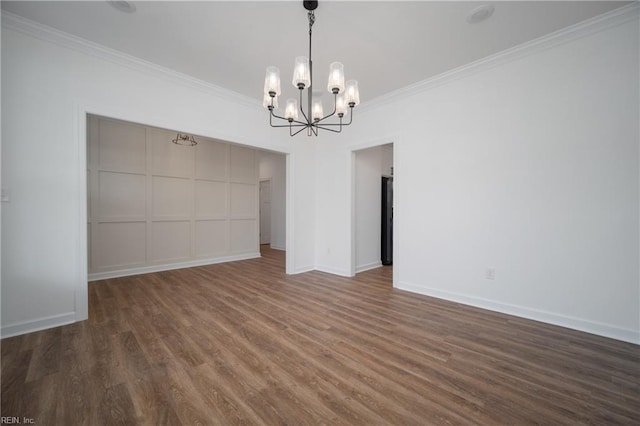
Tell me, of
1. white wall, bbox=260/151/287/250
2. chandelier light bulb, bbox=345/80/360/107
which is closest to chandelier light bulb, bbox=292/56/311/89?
chandelier light bulb, bbox=345/80/360/107

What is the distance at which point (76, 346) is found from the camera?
2236mm

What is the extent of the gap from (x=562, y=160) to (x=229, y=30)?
11.9 ft

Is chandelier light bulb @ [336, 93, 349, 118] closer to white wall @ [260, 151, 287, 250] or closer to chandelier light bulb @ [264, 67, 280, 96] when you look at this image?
chandelier light bulb @ [264, 67, 280, 96]

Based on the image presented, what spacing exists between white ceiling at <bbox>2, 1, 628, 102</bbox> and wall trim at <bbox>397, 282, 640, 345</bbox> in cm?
289

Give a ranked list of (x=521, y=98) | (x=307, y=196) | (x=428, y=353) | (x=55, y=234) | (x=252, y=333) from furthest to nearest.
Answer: (x=307, y=196)
(x=521, y=98)
(x=55, y=234)
(x=252, y=333)
(x=428, y=353)

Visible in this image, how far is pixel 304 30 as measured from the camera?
259 cm

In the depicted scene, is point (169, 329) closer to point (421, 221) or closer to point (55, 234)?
point (55, 234)

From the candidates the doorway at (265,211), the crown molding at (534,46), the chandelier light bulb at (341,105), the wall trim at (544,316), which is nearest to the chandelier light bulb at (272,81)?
the chandelier light bulb at (341,105)

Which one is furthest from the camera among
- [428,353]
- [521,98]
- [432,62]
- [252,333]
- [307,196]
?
[307,196]

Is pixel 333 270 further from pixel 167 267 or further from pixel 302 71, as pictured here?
pixel 302 71

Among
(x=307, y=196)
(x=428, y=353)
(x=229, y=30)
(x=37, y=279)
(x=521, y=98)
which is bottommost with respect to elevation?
(x=428, y=353)

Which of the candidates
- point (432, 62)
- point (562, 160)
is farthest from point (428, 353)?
point (432, 62)

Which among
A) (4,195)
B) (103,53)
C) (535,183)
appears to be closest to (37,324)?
(4,195)

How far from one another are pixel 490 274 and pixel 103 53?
5.10m
